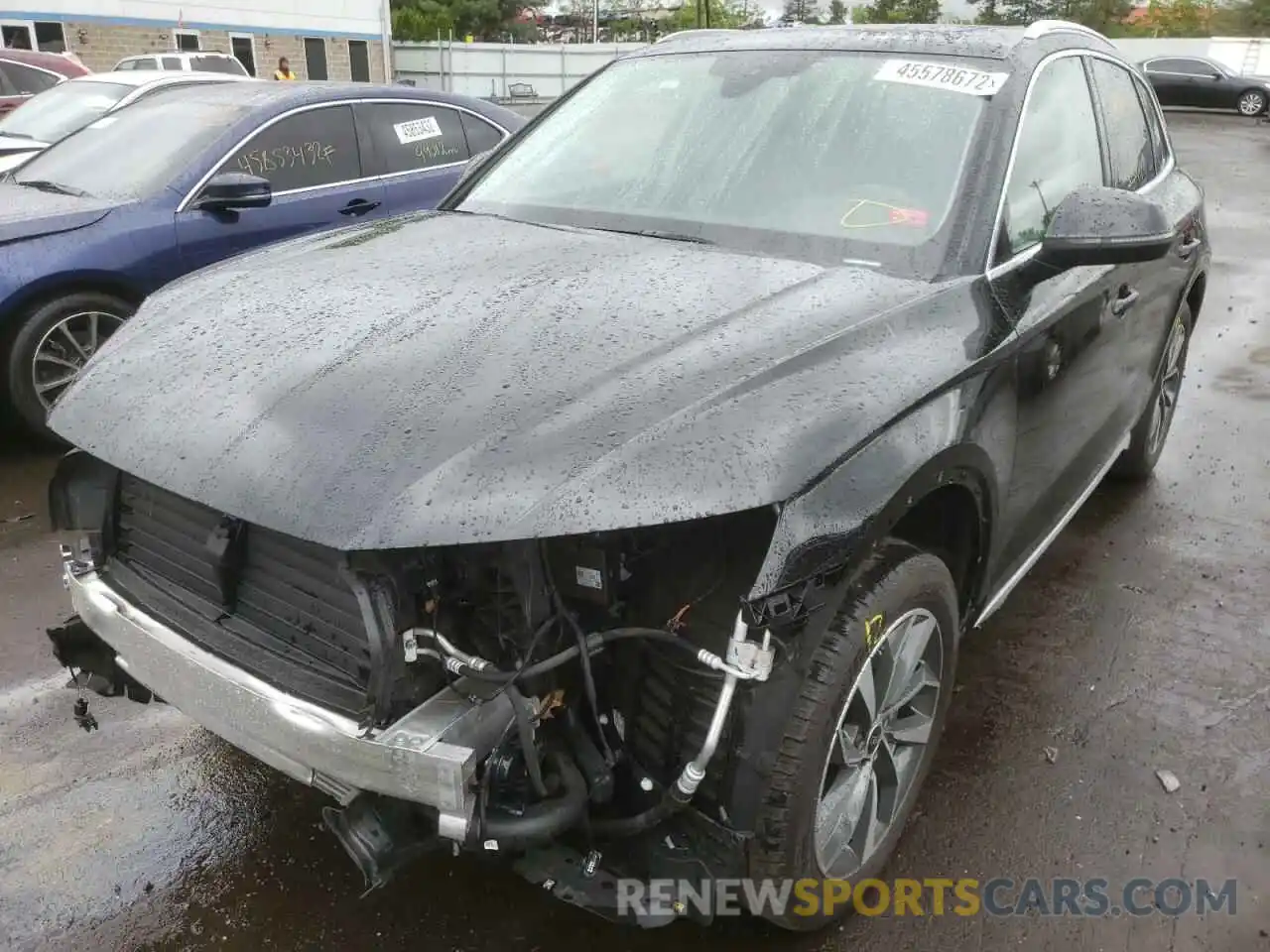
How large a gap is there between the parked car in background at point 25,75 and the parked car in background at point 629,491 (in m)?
12.8

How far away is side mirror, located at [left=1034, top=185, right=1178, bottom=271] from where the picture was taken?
2447 mm

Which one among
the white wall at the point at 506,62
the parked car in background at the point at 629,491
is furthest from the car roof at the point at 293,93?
the white wall at the point at 506,62

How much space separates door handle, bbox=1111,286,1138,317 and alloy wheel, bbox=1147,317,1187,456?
3.73 ft

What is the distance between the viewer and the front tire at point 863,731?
6.33ft

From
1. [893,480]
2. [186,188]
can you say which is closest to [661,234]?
[893,480]

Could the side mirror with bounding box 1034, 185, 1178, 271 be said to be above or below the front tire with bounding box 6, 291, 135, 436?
above

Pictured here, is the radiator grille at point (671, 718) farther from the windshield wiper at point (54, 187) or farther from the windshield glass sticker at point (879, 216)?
the windshield wiper at point (54, 187)

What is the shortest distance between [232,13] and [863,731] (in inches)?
1262

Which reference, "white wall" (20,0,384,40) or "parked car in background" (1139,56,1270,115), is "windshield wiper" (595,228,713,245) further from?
"white wall" (20,0,384,40)

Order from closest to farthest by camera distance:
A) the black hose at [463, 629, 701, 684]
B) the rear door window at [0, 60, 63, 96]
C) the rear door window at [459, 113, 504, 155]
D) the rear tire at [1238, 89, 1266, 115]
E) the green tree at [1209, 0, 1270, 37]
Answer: the black hose at [463, 629, 701, 684] < the rear door window at [459, 113, 504, 155] < the rear door window at [0, 60, 63, 96] < the rear tire at [1238, 89, 1266, 115] < the green tree at [1209, 0, 1270, 37]

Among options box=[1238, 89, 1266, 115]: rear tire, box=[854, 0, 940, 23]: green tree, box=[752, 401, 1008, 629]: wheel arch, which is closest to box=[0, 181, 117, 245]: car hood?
box=[752, 401, 1008, 629]: wheel arch

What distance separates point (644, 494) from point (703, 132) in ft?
5.64

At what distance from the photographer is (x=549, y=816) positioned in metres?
1.83

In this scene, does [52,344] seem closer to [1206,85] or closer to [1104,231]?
[1104,231]
